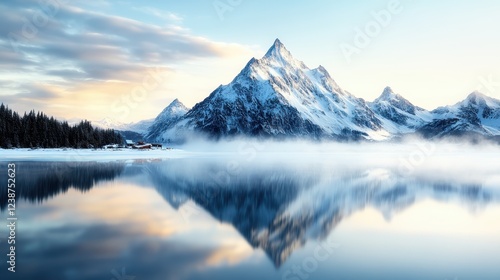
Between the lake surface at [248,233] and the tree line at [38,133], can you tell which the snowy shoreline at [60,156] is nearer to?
the tree line at [38,133]

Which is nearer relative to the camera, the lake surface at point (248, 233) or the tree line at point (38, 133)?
the lake surface at point (248, 233)

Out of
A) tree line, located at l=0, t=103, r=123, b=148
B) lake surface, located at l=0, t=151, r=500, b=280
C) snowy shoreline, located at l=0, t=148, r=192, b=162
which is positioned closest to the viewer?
lake surface, located at l=0, t=151, r=500, b=280

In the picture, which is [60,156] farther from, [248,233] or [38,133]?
[248,233]

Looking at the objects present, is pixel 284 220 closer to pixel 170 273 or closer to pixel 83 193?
pixel 170 273

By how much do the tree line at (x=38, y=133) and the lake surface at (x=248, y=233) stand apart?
97249 millimetres

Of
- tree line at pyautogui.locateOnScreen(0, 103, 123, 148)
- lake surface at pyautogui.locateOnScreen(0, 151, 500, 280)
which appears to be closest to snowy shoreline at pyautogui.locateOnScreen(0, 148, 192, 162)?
tree line at pyautogui.locateOnScreen(0, 103, 123, 148)

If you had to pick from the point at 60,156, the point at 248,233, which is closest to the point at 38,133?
the point at 60,156

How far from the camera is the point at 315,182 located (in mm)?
51781

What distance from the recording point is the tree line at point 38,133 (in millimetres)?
125025

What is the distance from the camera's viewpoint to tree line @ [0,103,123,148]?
12503 centimetres

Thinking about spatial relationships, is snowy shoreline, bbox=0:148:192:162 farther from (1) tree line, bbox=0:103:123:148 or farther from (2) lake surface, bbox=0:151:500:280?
(2) lake surface, bbox=0:151:500:280

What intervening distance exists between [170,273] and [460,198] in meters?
34.7

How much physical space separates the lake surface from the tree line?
319 ft

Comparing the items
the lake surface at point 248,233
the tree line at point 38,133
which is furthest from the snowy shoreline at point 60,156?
the lake surface at point 248,233
